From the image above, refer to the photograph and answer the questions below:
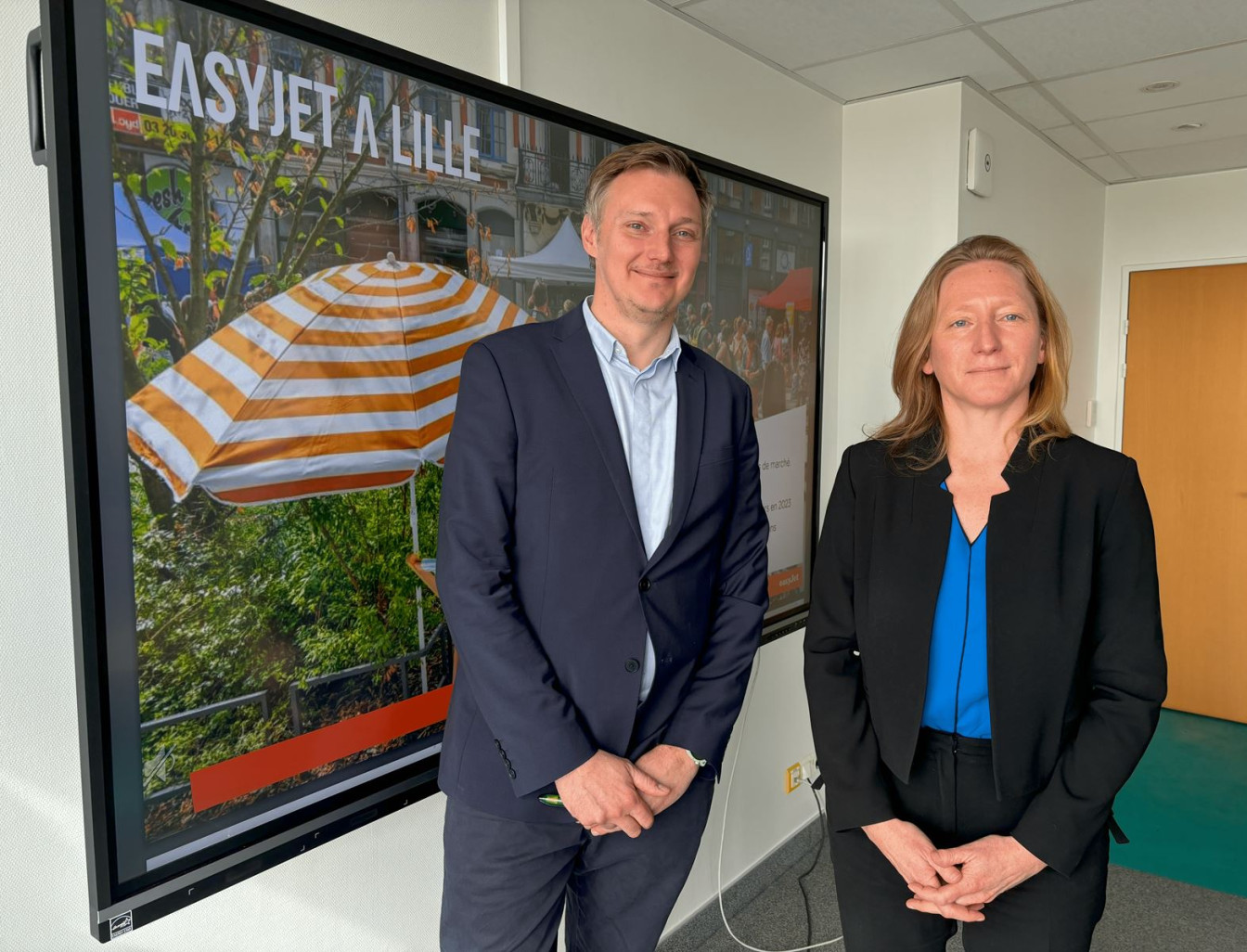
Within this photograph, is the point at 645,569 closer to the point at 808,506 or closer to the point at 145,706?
the point at 145,706

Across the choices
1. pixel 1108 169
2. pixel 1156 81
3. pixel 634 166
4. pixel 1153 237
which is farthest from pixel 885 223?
pixel 1153 237

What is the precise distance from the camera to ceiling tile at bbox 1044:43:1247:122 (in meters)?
2.73

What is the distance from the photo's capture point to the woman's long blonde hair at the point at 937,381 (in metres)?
1.48

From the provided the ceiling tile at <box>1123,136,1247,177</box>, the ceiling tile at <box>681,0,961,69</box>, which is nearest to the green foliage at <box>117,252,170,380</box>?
the ceiling tile at <box>681,0,961,69</box>

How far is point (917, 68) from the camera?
110 inches

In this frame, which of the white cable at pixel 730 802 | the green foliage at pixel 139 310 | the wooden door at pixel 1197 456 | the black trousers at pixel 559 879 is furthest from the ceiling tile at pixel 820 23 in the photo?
the wooden door at pixel 1197 456

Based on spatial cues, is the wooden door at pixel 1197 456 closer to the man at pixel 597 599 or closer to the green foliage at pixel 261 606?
the man at pixel 597 599

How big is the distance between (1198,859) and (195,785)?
10.9 feet

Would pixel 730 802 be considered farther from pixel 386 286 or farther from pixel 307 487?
pixel 386 286

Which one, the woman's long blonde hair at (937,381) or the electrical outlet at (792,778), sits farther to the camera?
the electrical outlet at (792,778)

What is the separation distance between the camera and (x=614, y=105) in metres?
2.19

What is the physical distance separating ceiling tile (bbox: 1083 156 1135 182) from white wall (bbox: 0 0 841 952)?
1961mm

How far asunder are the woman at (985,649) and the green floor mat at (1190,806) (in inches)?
84.8

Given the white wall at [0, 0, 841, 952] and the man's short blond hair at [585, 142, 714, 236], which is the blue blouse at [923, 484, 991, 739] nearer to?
the man's short blond hair at [585, 142, 714, 236]
